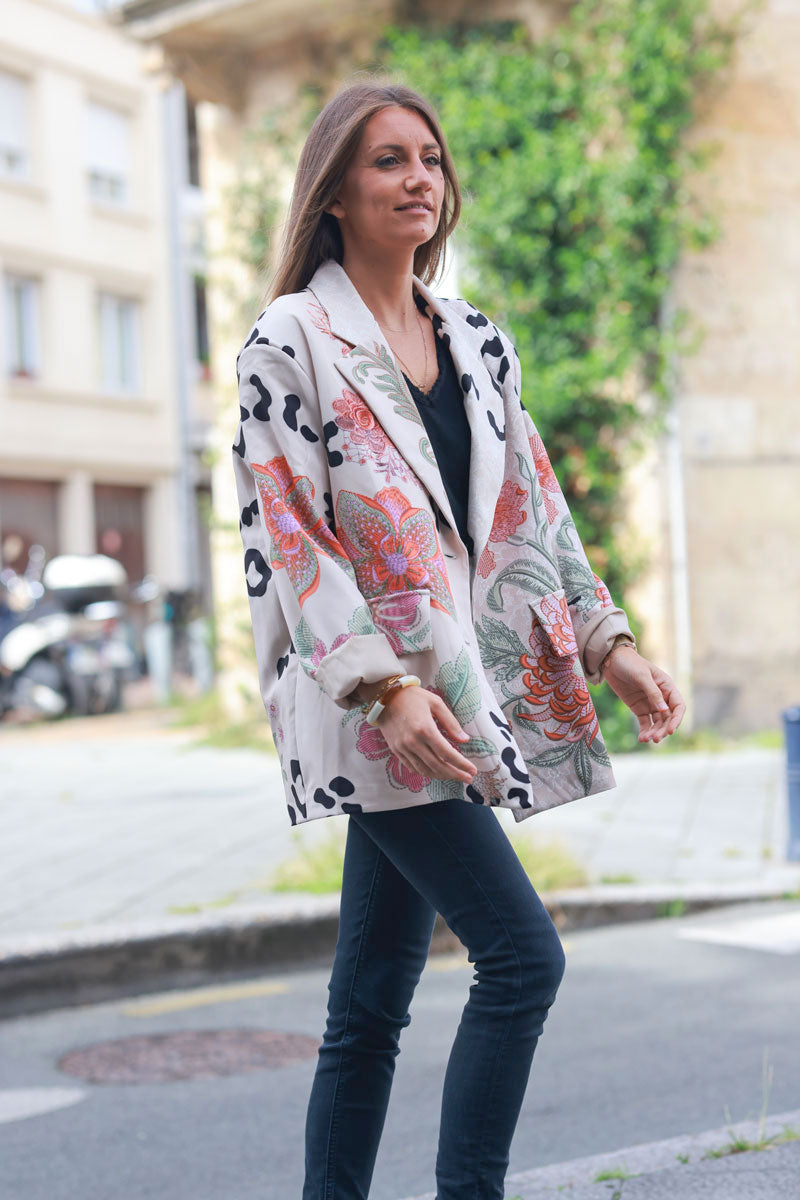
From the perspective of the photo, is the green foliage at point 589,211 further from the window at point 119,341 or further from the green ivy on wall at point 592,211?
the window at point 119,341

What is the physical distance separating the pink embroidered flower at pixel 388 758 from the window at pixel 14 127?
2449 cm

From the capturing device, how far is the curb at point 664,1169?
284 centimetres

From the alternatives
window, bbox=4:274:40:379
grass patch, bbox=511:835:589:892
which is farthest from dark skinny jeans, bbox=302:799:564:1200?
window, bbox=4:274:40:379

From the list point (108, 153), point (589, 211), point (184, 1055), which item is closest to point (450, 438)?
point (184, 1055)

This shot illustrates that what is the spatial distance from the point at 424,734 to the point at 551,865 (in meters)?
4.11

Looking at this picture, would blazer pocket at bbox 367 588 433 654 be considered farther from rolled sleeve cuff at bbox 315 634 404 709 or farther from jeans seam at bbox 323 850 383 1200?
jeans seam at bbox 323 850 383 1200

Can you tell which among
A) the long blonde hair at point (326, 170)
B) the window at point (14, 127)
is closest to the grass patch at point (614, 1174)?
the long blonde hair at point (326, 170)

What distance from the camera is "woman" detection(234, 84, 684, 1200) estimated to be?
7.19 feet

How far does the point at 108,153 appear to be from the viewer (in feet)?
88.3

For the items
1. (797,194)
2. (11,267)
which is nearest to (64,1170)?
(797,194)

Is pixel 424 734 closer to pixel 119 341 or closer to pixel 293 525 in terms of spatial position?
pixel 293 525

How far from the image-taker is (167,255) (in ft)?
91.1

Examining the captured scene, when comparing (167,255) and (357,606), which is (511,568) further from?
(167,255)

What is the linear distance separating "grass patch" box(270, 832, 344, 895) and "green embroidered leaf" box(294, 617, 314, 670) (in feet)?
12.0
